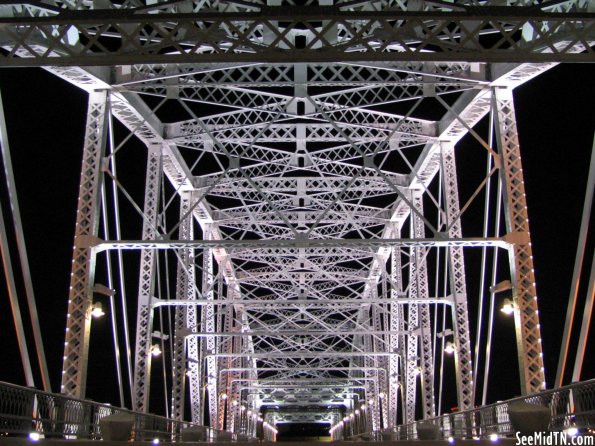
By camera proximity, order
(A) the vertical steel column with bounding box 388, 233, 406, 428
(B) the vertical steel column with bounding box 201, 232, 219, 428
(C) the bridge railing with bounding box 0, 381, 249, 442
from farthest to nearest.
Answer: (A) the vertical steel column with bounding box 388, 233, 406, 428, (B) the vertical steel column with bounding box 201, 232, 219, 428, (C) the bridge railing with bounding box 0, 381, 249, 442

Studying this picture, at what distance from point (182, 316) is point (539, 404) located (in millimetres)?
19850

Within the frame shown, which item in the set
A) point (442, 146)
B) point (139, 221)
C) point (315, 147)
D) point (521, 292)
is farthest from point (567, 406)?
point (139, 221)

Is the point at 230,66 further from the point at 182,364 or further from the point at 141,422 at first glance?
the point at 182,364

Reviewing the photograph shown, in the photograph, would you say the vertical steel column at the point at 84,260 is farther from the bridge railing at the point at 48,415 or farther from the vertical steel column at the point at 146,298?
the vertical steel column at the point at 146,298

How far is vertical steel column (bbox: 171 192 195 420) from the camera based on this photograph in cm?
2745

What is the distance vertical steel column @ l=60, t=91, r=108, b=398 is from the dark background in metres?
13.8

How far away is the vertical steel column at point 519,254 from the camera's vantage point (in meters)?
→ 18.0

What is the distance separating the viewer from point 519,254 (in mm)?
19281

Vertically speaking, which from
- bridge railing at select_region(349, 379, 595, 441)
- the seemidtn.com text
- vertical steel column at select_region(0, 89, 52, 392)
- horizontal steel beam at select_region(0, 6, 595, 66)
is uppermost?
horizontal steel beam at select_region(0, 6, 595, 66)

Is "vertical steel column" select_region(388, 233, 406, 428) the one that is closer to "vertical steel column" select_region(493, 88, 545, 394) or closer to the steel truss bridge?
the steel truss bridge

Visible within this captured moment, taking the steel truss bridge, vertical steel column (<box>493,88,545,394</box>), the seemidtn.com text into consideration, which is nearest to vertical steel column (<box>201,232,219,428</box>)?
the steel truss bridge

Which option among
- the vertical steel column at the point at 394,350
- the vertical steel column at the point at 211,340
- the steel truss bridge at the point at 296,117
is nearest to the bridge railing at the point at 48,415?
the steel truss bridge at the point at 296,117

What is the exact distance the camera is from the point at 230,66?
726 inches

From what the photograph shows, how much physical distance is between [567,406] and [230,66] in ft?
35.5
